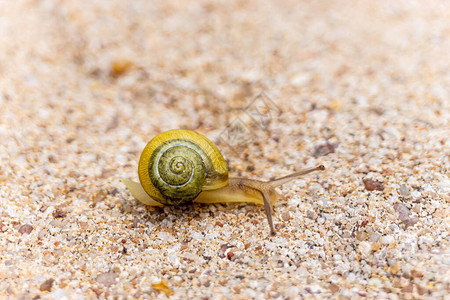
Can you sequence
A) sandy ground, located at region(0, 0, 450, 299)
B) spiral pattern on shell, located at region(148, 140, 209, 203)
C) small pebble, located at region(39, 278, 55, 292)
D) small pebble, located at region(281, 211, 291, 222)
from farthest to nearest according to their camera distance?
small pebble, located at region(281, 211, 291, 222)
spiral pattern on shell, located at region(148, 140, 209, 203)
sandy ground, located at region(0, 0, 450, 299)
small pebble, located at region(39, 278, 55, 292)

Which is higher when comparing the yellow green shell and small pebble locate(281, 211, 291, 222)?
the yellow green shell

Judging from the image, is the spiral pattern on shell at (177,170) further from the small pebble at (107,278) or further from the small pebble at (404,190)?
the small pebble at (404,190)

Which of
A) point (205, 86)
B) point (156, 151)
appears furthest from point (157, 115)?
point (156, 151)

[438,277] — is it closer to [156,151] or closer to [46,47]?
[156,151]

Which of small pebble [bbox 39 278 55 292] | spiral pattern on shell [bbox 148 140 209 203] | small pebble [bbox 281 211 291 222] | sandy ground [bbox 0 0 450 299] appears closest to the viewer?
small pebble [bbox 39 278 55 292]

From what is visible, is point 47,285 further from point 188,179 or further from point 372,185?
point 372,185

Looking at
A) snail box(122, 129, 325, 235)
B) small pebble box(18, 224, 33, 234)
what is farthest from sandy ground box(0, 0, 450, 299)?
snail box(122, 129, 325, 235)

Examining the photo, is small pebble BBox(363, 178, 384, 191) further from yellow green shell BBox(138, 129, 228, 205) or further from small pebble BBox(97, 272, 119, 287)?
small pebble BBox(97, 272, 119, 287)

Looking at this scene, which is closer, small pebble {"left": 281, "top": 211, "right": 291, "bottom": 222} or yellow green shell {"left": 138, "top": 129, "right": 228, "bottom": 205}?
yellow green shell {"left": 138, "top": 129, "right": 228, "bottom": 205}
